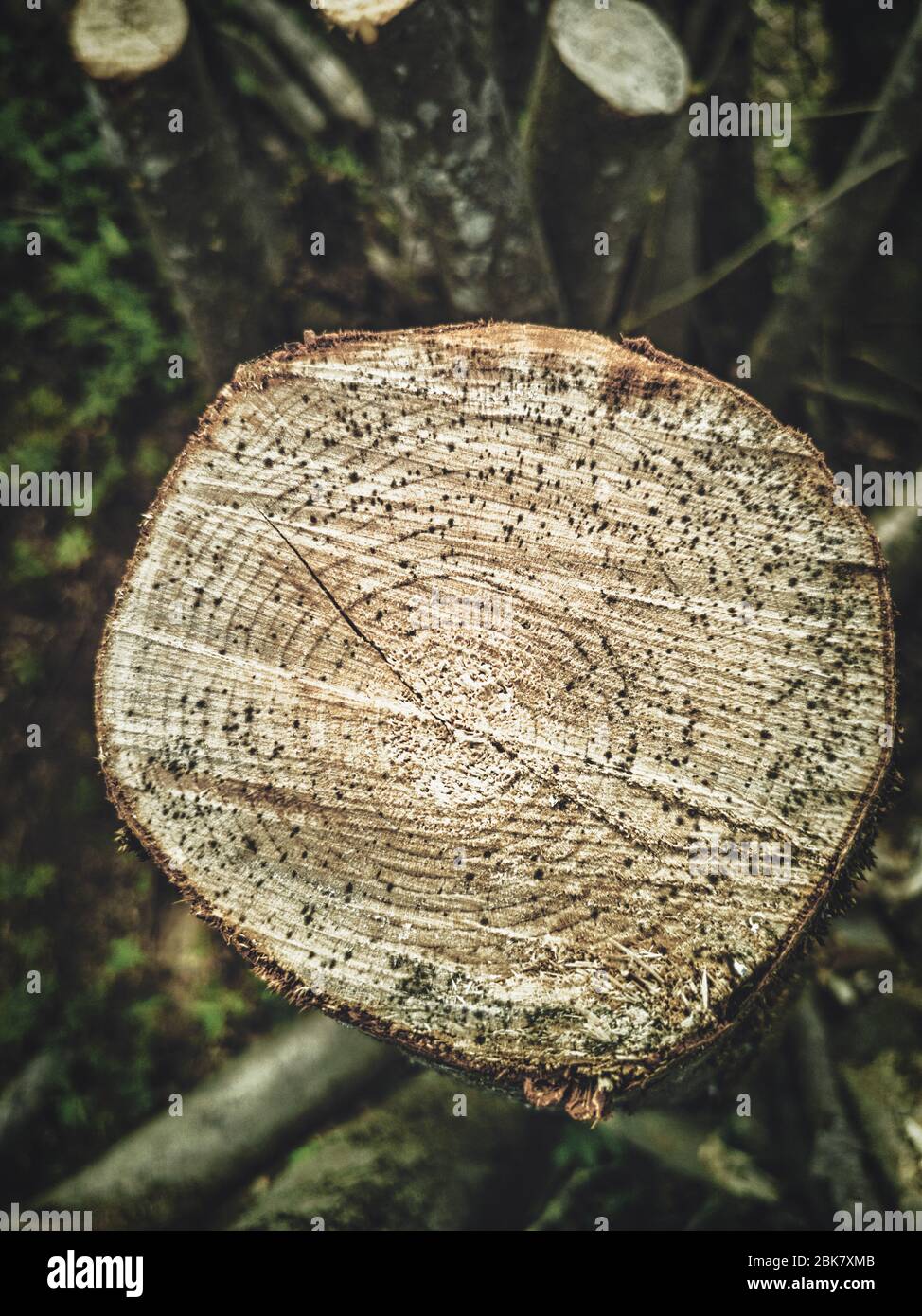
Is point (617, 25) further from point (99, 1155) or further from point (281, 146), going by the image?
point (99, 1155)
